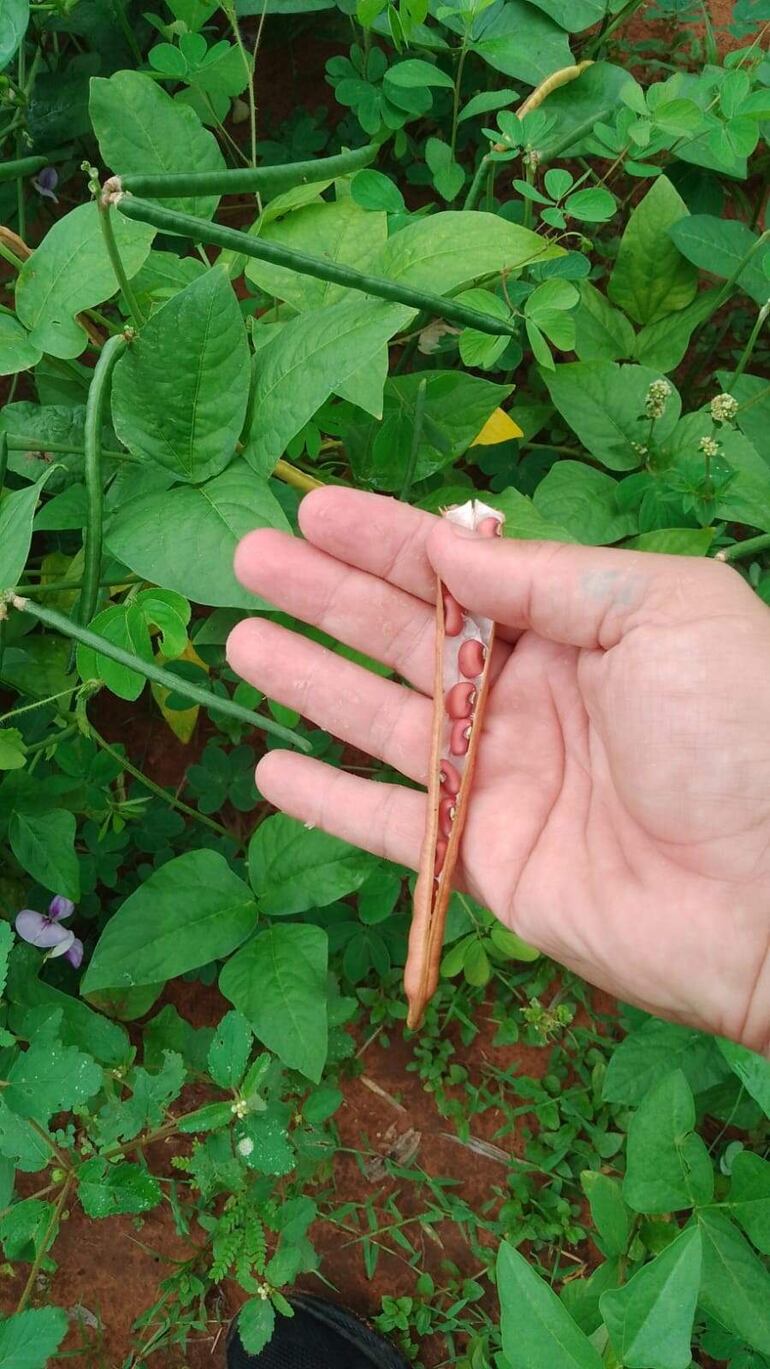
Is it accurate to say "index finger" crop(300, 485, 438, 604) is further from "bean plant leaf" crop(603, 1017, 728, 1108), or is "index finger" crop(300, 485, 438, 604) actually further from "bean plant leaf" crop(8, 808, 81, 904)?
"bean plant leaf" crop(603, 1017, 728, 1108)

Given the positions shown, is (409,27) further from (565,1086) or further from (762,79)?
(565,1086)

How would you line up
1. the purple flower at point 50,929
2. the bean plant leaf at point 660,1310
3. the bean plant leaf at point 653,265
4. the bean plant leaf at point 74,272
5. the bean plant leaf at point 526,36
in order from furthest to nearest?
1. the bean plant leaf at point 653,265
2. the bean plant leaf at point 526,36
3. the purple flower at point 50,929
4. the bean plant leaf at point 74,272
5. the bean plant leaf at point 660,1310

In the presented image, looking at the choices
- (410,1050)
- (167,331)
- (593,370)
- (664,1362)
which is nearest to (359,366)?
(167,331)

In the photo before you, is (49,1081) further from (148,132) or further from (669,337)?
(669,337)

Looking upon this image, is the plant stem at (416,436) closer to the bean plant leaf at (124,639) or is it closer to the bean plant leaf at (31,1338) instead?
the bean plant leaf at (124,639)

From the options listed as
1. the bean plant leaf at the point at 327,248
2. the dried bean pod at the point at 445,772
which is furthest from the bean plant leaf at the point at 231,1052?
the bean plant leaf at the point at 327,248

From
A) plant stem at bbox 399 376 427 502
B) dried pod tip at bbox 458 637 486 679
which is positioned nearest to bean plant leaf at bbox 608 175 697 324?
plant stem at bbox 399 376 427 502
